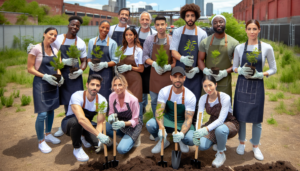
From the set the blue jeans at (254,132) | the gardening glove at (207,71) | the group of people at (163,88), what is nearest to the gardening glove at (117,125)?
the group of people at (163,88)

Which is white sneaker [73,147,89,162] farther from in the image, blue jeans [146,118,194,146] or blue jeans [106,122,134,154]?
blue jeans [146,118,194,146]

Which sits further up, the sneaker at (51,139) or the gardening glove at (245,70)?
the gardening glove at (245,70)

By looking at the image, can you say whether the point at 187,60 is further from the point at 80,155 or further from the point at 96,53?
the point at 80,155

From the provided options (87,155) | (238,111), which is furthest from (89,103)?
(238,111)

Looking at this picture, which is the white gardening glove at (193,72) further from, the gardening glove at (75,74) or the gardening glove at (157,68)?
the gardening glove at (75,74)

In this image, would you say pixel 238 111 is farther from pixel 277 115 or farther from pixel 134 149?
pixel 277 115

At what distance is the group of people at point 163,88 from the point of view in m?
3.59

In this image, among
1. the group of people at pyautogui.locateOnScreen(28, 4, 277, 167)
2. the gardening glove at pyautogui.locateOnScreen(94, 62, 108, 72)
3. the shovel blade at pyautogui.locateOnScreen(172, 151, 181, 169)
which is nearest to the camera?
the shovel blade at pyautogui.locateOnScreen(172, 151, 181, 169)

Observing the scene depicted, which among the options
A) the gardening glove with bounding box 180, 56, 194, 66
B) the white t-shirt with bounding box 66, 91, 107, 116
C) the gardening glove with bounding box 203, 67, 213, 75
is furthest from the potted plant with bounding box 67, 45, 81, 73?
the gardening glove with bounding box 203, 67, 213, 75

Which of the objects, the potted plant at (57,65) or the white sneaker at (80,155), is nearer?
the white sneaker at (80,155)

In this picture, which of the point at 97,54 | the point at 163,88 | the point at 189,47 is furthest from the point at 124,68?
the point at 189,47

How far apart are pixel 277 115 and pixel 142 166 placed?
13.3ft

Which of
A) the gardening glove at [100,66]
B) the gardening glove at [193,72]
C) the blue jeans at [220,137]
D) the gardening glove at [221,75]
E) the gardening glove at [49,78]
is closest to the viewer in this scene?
the blue jeans at [220,137]

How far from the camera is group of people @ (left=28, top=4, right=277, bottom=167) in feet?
11.8
